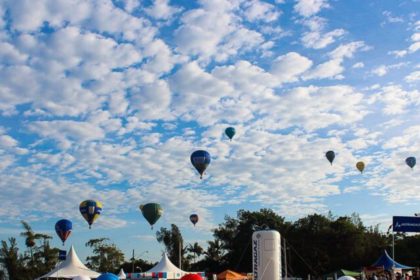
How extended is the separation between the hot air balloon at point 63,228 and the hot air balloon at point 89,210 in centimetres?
204

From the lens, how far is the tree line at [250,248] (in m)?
65.6

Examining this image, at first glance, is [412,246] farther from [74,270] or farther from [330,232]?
[74,270]

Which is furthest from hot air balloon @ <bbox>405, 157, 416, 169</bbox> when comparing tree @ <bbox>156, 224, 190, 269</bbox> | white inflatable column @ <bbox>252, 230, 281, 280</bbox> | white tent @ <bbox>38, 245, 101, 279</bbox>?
tree @ <bbox>156, 224, 190, 269</bbox>

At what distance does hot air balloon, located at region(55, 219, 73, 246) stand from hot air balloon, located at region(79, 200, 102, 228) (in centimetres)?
204

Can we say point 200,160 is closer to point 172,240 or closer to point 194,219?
point 194,219

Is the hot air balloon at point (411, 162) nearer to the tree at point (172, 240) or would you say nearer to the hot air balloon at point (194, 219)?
the hot air balloon at point (194, 219)

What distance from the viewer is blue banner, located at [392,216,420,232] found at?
86.5 feet

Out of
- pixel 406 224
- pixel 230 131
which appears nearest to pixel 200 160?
pixel 230 131

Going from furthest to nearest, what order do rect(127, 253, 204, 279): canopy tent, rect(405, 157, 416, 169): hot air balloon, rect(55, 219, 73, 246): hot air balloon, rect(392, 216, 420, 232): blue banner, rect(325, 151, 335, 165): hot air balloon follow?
rect(325, 151, 335, 165): hot air balloon, rect(405, 157, 416, 169): hot air balloon, rect(55, 219, 73, 246): hot air balloon, rect(127, 253, 204, 279): canopy tent, rect(392, 216, 420, 232): blue banner

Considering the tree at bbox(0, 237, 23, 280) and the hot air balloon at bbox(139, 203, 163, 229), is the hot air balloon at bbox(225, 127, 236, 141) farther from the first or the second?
the tree at bbox(0, 237, 23, 280)

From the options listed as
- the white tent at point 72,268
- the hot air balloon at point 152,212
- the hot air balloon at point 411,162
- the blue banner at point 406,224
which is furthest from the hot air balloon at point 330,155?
the white tent at point 72,268

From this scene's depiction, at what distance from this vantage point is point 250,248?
79.1 m

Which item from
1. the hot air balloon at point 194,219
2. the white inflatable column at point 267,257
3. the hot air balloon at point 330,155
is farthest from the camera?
the hot air balloon at point 194,219

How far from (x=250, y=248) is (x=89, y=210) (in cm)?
3981
